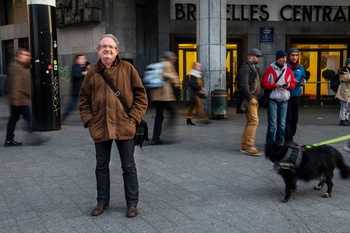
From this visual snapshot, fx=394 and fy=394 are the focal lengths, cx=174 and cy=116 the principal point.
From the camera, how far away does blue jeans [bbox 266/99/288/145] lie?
22.5 feet

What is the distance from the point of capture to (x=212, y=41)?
469 inches

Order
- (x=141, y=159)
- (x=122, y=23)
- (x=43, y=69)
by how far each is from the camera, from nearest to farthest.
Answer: (x=141, y=159) < (x=43, y=69) < (x=122, y=23)

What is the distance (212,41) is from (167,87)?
473cm

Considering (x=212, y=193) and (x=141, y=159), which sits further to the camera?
(x=141, y=159)

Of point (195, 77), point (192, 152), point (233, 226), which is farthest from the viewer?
point (195, 77)

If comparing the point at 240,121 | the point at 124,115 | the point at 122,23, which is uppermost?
the point at 122,23

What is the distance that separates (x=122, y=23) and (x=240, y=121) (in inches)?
227

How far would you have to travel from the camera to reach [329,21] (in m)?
15.9

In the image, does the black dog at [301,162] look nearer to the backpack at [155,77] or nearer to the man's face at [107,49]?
the man's face at [107,49]

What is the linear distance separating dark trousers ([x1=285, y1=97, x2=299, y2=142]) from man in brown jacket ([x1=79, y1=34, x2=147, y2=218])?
12.7 ft

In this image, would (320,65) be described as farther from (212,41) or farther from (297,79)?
(297,79)

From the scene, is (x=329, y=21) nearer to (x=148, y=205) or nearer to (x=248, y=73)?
(x=248, y=73)

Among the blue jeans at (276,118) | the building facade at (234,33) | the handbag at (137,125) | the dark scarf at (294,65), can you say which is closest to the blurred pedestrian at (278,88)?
the blue jeans at (276,118)

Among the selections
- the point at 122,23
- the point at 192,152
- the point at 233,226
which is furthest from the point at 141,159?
the point at 122,23
